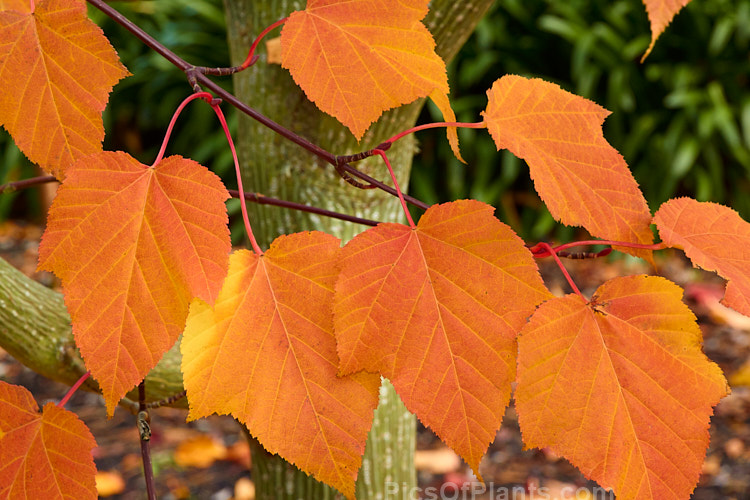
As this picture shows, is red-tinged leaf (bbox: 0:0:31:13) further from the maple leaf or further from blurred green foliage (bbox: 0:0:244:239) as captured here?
blurred green foliage (bbox: 0:0:244:239)

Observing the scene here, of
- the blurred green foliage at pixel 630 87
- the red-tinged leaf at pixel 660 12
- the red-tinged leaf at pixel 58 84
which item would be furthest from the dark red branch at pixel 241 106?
the blurred green foliage at pixel 630 87

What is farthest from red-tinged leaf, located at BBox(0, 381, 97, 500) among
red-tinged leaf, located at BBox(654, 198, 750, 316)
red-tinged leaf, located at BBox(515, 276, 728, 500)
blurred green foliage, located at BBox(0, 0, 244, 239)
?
blurred green foliage, located at BBox(0, 0, 244, 239)

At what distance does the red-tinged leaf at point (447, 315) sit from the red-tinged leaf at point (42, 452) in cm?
17

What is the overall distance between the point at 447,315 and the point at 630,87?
2840 millimetres

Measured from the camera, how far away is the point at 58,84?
0.37 meters

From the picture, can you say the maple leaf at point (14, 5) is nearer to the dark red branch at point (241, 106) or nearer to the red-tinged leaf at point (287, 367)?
the dark red branch at point (241, 106)

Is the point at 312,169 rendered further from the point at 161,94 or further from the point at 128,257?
the point at 161,94

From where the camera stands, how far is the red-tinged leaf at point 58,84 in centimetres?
37

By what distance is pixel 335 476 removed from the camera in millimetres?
342

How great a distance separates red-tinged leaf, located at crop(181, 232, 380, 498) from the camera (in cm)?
35

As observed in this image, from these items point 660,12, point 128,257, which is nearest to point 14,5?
point 128,257

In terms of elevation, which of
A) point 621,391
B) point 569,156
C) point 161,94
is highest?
point 569,156

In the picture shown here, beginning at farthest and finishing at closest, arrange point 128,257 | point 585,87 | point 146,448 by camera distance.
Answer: point 585,87 < point 146,448 < point 128,257

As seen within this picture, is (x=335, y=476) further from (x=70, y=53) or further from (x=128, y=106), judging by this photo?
(x=128, y=106)
